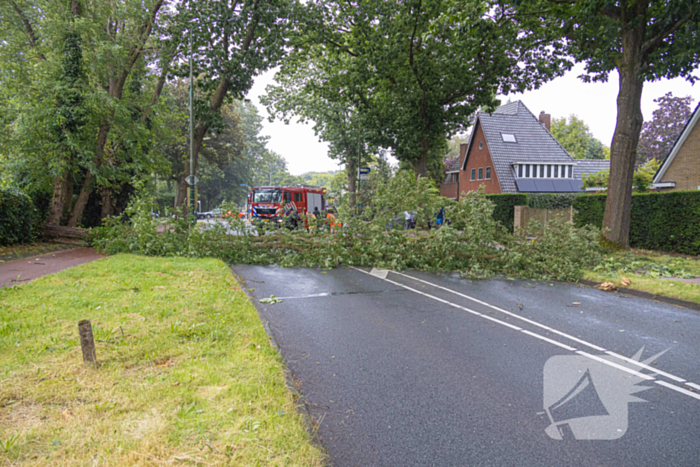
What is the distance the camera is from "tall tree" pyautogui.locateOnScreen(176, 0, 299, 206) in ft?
53.5

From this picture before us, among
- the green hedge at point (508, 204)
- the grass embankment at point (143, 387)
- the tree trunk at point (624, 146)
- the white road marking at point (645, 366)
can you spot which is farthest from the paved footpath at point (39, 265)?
the green hedge at point (508, 204)

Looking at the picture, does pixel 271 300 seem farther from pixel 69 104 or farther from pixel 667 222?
pixel 667 222

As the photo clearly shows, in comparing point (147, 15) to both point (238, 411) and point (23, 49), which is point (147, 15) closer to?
point (23, 49)

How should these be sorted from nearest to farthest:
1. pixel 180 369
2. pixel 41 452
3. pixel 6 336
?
pixel 41 452 < pixel 180 369 < pixel 6 336

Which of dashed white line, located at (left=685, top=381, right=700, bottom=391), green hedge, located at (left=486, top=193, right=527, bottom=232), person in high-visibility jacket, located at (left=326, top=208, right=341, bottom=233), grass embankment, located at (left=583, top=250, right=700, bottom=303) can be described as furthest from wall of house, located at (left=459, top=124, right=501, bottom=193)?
dashed white line, located at (left=685, top=381, right=700, bottom=391)

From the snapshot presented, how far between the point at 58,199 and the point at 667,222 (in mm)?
22264

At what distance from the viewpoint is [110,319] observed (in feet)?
17.6

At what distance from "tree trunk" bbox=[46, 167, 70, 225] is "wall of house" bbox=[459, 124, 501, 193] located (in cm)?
2943

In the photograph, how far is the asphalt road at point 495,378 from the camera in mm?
3133

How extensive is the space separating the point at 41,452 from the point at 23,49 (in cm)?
1963

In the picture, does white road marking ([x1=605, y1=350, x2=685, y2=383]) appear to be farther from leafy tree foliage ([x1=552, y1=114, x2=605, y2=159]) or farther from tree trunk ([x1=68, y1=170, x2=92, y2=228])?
leafy tree foliage ([x1=552, y1=114, x2=605, y2=159])

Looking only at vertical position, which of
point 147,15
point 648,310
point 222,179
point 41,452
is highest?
point 147,15

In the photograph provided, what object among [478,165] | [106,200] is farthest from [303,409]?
[478,165]

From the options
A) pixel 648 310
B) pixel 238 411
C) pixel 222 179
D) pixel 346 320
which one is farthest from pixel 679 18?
pixel 222 179
